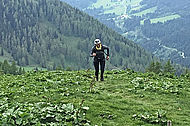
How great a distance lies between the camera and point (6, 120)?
10359mm

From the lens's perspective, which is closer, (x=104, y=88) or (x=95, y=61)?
(x=104, y=88)

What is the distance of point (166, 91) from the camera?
60.0 ft

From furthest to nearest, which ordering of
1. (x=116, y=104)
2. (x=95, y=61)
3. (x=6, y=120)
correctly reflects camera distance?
(x=95, y=61), (x=116, y=104), (x=6, y=120)

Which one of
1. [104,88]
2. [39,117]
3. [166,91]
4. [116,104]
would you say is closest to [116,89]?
[104,88]

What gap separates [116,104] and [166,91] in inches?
200

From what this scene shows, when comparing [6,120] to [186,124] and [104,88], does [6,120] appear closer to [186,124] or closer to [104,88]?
[186,124]

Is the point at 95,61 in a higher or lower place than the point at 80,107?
higher

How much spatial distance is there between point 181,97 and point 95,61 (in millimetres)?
8458

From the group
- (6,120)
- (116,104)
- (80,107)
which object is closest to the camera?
(6,120)

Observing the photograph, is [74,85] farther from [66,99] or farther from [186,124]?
[186,124]

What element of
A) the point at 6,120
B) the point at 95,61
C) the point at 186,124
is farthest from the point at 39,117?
the point at 95,61

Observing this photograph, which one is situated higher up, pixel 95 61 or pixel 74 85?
pixel 95 61

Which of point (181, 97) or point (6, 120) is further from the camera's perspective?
point (181, 97)

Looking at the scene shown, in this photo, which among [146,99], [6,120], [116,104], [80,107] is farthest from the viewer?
[146,99]
